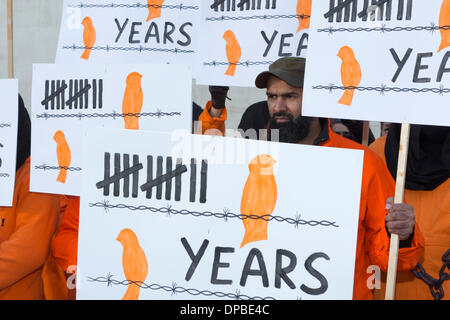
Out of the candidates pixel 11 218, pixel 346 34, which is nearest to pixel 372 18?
pixel 346 34

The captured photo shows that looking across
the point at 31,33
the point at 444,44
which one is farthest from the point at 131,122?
the point at 31,33

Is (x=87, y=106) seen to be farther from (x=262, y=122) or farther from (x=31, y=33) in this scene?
(x=31, y=33)

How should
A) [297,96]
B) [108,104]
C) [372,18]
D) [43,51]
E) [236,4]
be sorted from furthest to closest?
[43,51]
[236,4]
[297,96]
[108,104]
[372,18]

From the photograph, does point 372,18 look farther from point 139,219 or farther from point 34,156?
point 34,156

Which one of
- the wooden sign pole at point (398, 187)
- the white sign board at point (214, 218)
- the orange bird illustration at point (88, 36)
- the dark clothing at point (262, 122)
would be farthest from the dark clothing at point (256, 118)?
Result: the white sign board at point (214, 218)

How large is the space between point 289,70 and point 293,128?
0.24 m

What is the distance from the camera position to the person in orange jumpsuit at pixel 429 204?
7.73 feet

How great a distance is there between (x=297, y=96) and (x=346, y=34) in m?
0.73

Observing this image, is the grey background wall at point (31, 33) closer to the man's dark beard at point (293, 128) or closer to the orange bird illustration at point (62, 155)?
the orange bird illustration at point (62, 155)

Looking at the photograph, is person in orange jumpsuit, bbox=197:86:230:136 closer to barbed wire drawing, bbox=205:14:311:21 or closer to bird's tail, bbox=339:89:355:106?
barbed wire drawing, bbox=205:14:311:21

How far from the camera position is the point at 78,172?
2.23 m

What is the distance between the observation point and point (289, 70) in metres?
2.47

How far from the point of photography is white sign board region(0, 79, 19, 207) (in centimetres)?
222

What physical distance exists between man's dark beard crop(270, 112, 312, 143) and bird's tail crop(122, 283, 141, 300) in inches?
43.2
